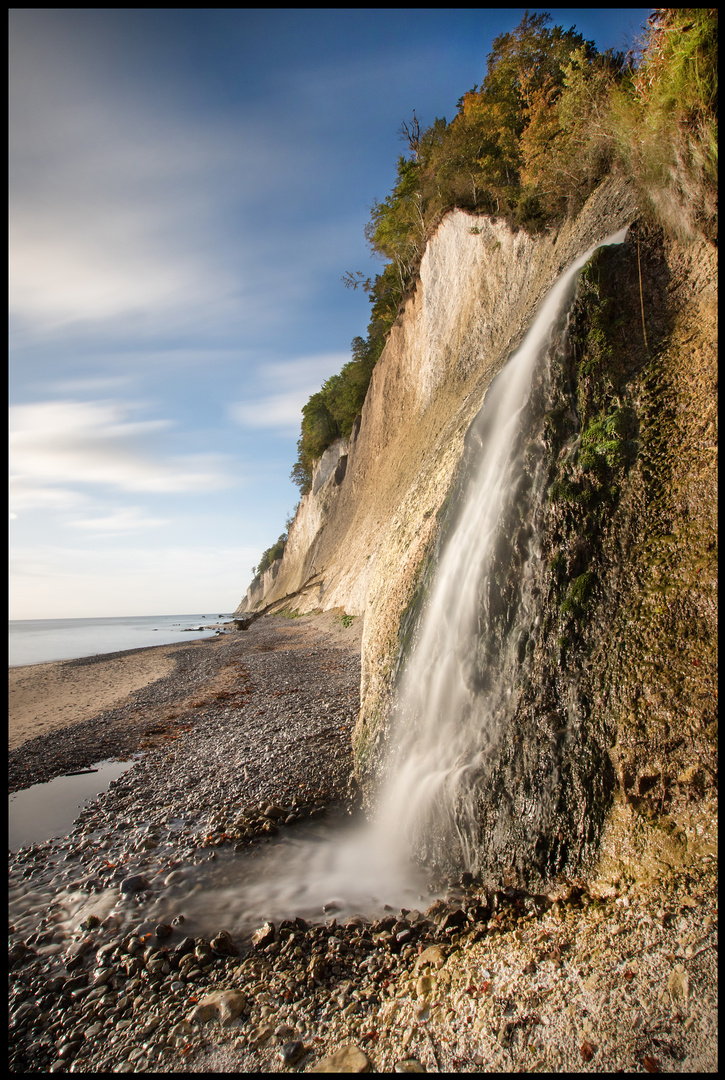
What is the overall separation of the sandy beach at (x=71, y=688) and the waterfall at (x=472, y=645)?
8470 millimetres

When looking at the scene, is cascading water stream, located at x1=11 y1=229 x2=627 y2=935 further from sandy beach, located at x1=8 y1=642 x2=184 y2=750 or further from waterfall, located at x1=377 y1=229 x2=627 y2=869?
sandy beach, located at x1=8 y1=642 x2=184 y2=750

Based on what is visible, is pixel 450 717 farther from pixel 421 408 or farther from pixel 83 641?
pixel 83 641

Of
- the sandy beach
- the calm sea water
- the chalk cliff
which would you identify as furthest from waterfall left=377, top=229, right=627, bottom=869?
the calm sea water

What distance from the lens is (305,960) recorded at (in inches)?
142

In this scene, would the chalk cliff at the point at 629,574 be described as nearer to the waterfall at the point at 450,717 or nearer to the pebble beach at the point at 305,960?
the waterfall at the point at 450,717

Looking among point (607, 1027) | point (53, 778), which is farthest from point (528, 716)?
point (53, 778)

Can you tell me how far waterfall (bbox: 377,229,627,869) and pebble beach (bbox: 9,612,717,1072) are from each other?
2.50ft

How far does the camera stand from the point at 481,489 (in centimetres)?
610

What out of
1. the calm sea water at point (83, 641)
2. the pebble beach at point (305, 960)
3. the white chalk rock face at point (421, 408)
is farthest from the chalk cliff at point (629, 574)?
the calm sea water at point (83, 641)

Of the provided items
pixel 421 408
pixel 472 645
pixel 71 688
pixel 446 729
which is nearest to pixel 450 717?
pixel 446 729

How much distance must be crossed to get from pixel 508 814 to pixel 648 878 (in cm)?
119

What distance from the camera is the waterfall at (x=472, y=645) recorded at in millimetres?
4586

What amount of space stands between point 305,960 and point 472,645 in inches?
116

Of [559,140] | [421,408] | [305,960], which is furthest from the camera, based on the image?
[421,408]
